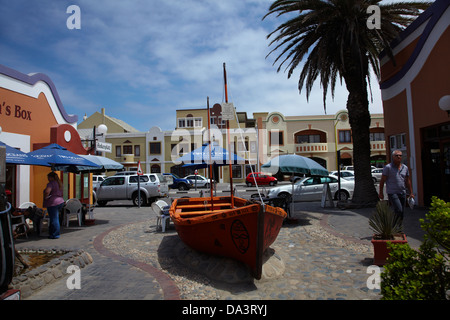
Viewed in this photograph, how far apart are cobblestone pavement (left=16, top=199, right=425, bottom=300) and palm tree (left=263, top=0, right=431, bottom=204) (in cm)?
359

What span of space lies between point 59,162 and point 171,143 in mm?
32908

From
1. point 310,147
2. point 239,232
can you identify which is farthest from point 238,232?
point 310,147

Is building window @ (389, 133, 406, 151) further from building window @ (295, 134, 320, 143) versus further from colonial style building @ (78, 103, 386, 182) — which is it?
building window @ (295, 134, 320, 143)

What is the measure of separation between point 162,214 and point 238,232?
522cm

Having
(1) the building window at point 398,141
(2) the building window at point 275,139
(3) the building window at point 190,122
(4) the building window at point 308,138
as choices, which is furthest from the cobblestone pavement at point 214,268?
(3) the building window at point 190,122

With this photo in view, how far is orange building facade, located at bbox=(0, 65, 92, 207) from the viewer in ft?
32.3

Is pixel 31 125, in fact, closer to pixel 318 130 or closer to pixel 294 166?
pixel 294 166

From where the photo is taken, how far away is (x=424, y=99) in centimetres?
991

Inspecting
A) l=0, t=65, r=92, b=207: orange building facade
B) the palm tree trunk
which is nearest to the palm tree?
the palm tree trunk

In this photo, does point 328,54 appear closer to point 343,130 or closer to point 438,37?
point 438,37
